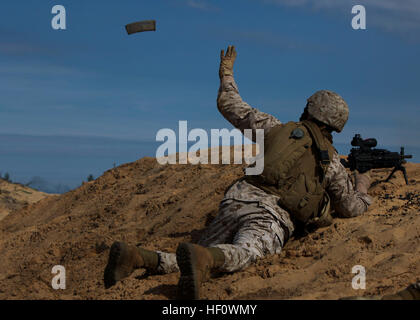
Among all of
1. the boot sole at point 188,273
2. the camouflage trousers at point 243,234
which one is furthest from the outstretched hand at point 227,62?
the boot sole at point 188,273

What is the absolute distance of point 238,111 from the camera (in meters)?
5.18

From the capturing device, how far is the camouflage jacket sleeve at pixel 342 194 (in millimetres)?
5262

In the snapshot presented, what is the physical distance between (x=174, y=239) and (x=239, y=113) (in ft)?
5.46

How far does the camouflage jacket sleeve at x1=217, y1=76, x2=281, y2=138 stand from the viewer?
5.14m

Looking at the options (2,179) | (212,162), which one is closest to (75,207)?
(212,162)

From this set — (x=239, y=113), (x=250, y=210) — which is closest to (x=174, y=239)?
(x=250, y=210)

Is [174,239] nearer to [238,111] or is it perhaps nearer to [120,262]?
[238,111]

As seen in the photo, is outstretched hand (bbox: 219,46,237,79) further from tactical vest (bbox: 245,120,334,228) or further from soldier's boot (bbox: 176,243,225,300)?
soldier's boot (bbox: 176,243,225,300)

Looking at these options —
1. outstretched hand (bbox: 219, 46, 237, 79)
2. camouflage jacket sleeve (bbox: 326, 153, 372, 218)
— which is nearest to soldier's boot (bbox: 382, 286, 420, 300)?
camouflage jacket sleeve (bbox: 326, 153, 372, 218)

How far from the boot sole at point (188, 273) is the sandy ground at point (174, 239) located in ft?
0.92

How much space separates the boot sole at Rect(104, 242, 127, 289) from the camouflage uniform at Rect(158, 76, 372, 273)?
0.57 metres

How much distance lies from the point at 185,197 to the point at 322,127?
2.67 meters

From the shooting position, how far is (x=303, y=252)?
486cm
